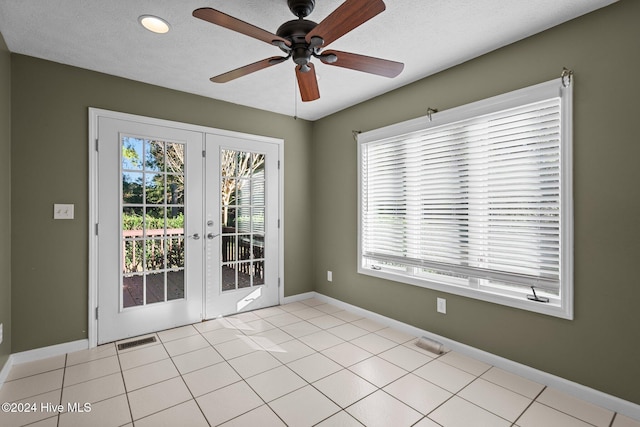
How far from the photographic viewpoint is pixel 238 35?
2293mm

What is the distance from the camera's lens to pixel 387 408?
6.57 feet

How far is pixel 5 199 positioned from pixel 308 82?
2499 mm

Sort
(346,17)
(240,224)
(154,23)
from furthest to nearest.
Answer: (240,224)
(154,23)
(346,17)

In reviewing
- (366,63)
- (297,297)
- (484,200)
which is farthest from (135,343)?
(484,200)

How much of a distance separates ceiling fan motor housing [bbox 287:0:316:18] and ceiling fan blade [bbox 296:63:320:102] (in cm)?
29

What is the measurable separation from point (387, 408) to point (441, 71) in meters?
2.81

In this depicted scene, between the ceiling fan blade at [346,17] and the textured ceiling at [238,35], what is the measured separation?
447 millimetres

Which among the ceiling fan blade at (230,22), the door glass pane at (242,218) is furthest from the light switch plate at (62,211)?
the ceiling fan blade at (230,22)

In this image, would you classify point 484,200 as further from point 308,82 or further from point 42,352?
point 42,352

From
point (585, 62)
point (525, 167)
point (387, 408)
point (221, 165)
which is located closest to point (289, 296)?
point (221, 165)

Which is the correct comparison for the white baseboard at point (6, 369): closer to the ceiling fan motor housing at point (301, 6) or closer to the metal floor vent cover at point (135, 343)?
the metal floor vent cover at point (135, 343)

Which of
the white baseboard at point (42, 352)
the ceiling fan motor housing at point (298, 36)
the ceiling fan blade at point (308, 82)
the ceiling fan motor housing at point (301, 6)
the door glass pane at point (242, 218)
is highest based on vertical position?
the ceiling fan motor housing at point (301, 6)

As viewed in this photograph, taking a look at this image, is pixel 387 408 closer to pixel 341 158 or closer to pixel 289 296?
pixel 289 296

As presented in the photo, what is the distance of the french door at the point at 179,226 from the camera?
2.98 metres
